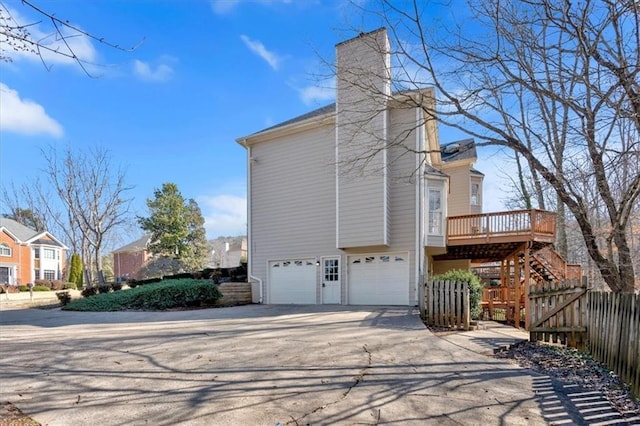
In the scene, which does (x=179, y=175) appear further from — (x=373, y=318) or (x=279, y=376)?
(x=279, y=376)

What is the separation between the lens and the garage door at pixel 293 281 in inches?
603

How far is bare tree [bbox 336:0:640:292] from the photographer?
589 centimetres

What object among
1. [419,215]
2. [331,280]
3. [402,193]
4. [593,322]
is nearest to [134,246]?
[331,280]

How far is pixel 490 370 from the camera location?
5145 millimetres

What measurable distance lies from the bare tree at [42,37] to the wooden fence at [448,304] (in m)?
8.18

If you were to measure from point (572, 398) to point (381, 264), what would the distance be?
10.0m

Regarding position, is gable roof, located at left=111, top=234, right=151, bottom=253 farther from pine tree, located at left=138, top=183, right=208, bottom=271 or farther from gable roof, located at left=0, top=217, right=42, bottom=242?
pine tree, located at left=138, top=183, right=208, bottom=271

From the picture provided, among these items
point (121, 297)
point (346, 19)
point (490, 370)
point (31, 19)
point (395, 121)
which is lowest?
point (121, 297)

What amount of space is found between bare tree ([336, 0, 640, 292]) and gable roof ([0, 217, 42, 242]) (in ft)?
137

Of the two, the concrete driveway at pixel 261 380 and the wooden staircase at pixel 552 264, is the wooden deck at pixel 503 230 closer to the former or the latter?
the wooden staircase at pixel 552 264

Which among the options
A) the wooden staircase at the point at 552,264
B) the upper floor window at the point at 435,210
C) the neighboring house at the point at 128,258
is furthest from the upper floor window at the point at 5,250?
the wooden staircase at the point at 552,264

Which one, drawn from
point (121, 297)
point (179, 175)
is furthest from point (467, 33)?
point (179, 175)

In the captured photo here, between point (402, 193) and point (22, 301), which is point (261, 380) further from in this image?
point (22, 301)

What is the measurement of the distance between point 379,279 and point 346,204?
2921 mm
